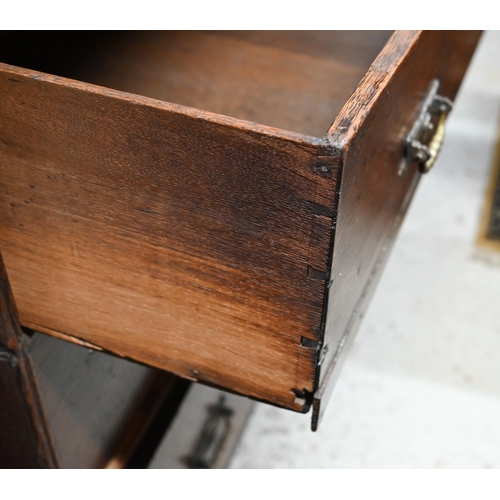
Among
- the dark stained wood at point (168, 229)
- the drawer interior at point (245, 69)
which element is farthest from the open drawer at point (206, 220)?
the drawer interior at point (245, 69)

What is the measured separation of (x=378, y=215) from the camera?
0.54 m

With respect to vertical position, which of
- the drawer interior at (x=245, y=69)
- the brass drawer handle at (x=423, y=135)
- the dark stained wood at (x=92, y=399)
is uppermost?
the brass drawer handle at (x=423, y=135)

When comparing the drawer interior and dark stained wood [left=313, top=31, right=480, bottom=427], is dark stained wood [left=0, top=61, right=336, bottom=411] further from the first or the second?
the drawer interior

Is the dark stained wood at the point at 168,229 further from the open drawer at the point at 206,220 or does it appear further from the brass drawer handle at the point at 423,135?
the brass drawer handle at the point at 423,135

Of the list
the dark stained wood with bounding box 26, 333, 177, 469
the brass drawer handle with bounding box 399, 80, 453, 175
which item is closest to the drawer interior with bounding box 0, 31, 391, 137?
the brass drawer handle with bounding box 399, 80, 453, 175

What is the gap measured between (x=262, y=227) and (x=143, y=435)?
0.51 m

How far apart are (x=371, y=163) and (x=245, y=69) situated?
503mm

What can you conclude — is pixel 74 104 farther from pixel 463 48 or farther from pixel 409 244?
pixel 409 244

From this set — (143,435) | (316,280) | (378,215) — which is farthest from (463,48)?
(143,435)

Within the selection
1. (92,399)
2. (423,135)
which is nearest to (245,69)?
(423,135)

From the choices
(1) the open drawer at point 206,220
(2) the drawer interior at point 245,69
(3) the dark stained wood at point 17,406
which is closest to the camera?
(1) the open drawer at point 206,220

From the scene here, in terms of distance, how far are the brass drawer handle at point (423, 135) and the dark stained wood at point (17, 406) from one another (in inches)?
14.2

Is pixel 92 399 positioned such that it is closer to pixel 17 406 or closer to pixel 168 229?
pixel 17 406

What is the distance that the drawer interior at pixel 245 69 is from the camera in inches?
33.5
